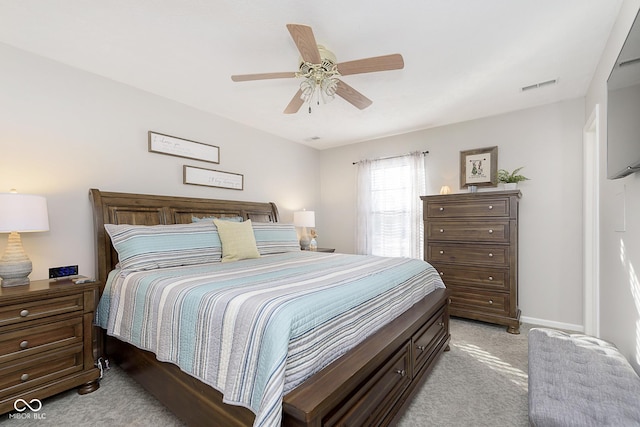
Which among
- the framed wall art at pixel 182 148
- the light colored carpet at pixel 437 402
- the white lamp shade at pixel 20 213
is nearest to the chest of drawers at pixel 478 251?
the light colored carpet at pixel 437 402

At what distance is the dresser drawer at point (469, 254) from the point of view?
328cm

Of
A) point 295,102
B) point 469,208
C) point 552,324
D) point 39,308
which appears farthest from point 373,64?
point 552,324

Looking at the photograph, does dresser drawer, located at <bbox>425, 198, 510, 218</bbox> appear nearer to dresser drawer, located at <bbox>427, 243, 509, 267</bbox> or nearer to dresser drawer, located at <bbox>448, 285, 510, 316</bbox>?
dresser drawer, located at <bbox>427, 243, 509, 267</bbox>

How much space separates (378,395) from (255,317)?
83 centimetres

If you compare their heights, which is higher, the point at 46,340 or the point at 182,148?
the point at 182,148

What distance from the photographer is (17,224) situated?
1896 millimetres

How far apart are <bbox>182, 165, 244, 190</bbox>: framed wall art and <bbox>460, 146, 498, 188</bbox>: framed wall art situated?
121 inches

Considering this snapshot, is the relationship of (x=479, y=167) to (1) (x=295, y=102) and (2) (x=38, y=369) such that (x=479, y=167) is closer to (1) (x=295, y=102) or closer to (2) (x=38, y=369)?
(1) (x=295, y=102)

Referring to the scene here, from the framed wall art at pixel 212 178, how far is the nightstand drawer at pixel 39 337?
1779 millimetres

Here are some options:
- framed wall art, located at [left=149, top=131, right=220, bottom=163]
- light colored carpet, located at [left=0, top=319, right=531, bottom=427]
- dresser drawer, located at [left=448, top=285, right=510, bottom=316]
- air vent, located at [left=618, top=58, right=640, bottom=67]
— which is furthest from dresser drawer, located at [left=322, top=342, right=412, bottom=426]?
framed wall art, located at [left=149, top=131, right=220, bottom=163]

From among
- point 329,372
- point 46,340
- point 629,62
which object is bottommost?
point 46,340

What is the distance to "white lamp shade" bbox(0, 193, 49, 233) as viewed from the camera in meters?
1.86

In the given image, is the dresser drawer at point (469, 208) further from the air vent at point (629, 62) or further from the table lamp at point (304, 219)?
the air vent at point (629, 62)

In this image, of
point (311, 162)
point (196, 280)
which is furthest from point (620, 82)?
point (311, 162)
